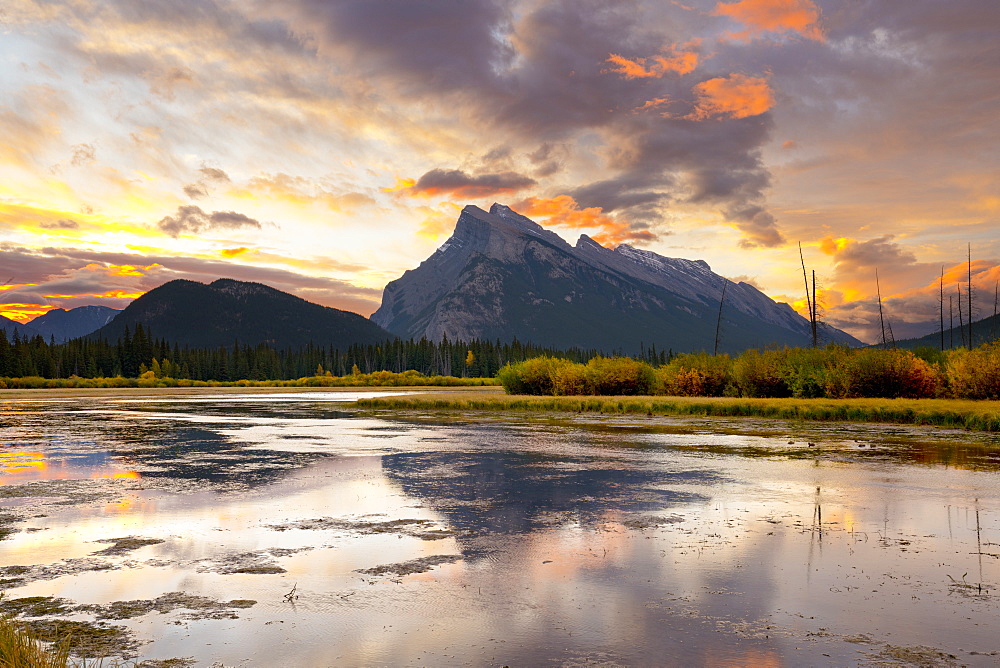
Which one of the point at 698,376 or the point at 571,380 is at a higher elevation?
the point at 698,376

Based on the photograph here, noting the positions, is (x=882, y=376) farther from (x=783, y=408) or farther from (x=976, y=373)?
(x=783, y=408)

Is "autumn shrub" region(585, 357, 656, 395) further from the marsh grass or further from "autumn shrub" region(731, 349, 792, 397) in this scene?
the marsh grass

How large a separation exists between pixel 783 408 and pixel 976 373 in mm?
10845


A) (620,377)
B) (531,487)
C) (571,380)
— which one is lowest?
(531,487)

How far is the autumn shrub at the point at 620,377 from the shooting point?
203ft

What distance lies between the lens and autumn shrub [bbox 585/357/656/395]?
61.8 meters

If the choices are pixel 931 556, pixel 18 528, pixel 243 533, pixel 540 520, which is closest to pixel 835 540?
pixel 931 556

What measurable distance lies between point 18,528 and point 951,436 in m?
33.1

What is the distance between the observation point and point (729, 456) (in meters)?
24.9

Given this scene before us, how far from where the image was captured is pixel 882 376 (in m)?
45.2

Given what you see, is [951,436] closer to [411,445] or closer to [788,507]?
[788,507]

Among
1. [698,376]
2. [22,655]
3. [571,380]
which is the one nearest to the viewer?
[22,655]

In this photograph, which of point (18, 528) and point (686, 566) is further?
point (18, 528)

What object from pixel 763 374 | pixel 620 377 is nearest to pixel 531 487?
pixel 763 374
